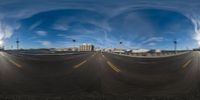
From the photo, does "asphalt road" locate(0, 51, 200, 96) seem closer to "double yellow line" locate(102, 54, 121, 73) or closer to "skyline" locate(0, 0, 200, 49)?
"double yellow line" locate(102, 54, 121, 73)

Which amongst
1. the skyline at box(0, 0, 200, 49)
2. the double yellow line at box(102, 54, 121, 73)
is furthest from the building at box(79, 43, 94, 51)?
the double yellow line at box(102, 54, 121, 73)

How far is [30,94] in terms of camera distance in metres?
4.42

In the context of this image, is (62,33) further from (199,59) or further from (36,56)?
(199,59)

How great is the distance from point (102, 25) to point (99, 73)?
0.65 metres

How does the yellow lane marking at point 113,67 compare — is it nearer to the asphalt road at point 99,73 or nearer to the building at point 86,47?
the asphalt road at point 99,73

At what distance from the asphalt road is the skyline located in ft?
0.76

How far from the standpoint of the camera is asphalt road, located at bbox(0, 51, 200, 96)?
4.22m

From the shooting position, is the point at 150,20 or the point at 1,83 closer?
the point at 150,20

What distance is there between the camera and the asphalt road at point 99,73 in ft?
13.8

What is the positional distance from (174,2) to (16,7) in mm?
2019

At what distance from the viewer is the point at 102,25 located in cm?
408

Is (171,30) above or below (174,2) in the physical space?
below

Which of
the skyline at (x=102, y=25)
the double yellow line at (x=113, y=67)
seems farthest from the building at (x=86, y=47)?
the double yellow line at (x=113, y=67)

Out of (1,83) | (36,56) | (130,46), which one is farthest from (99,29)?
(1,83)
